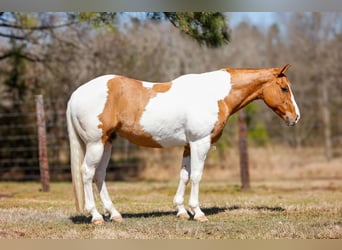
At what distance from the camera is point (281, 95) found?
561 cm

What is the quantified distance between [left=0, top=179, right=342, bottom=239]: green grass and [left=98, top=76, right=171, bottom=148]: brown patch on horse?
2.83 ft

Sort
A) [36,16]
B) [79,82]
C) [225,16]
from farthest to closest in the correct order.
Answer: [79,82], [36,16], [225,16]

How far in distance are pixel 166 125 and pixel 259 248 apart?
153cm

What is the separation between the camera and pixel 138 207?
20.4 feet

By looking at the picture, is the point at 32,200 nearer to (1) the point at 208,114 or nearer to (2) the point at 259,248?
(1) the point at 208,114

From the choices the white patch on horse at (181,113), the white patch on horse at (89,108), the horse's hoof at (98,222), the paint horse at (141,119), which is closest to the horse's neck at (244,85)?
the paint horse at (141,119)

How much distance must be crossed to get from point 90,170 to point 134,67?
248 inches

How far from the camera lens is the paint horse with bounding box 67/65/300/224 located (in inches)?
205

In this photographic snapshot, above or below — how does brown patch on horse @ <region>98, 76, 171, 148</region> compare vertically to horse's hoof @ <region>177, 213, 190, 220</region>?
above

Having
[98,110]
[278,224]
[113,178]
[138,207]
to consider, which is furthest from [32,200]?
[113,178]

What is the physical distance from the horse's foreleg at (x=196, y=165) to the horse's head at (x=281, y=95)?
0.84 meters

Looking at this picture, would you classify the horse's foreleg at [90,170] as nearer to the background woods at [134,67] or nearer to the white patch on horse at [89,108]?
the white patch on horse at [89,108]

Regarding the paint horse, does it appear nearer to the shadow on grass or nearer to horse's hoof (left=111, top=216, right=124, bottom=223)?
horse's hoof (left=111, top=216, right=124, bottom=223)

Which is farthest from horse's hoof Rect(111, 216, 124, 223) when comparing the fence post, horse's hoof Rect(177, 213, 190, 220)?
the fence post
